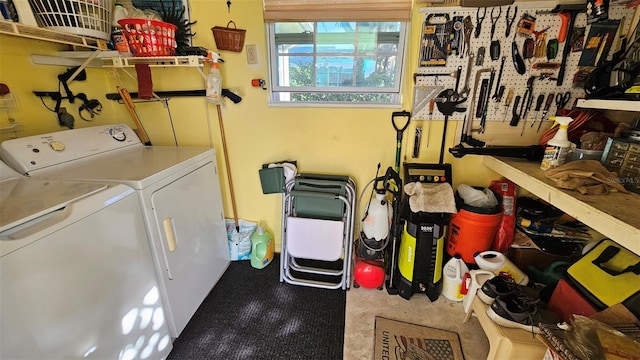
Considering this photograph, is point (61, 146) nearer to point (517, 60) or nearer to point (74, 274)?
point (74, 274)

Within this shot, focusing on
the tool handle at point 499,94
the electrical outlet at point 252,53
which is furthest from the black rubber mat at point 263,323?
the tool handle at point 499,94

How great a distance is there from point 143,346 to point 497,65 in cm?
258

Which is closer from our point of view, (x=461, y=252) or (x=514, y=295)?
(x=514, y=295)

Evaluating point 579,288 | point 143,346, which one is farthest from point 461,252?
point 143,346

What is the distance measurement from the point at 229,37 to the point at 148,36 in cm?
Result: 48

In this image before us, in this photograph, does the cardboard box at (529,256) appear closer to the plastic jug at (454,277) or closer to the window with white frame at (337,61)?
the plastic jug at (454,277)

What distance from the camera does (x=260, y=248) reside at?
2.16 metres

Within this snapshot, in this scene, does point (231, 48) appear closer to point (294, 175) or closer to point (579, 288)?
point (294, 175)

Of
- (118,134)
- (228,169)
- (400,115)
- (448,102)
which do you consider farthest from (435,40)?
(118,134)

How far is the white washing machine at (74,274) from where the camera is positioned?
830 millimetres

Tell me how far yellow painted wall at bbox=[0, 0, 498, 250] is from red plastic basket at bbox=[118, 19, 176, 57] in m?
0.35

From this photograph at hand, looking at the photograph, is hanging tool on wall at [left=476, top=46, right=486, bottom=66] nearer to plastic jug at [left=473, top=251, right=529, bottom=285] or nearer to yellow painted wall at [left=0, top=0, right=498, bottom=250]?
yellow painted wall at [left=0, top=0, right=498, bottom=250]

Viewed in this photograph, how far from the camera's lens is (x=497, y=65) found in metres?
1.74

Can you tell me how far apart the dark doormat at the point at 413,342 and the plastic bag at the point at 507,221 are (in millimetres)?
692
